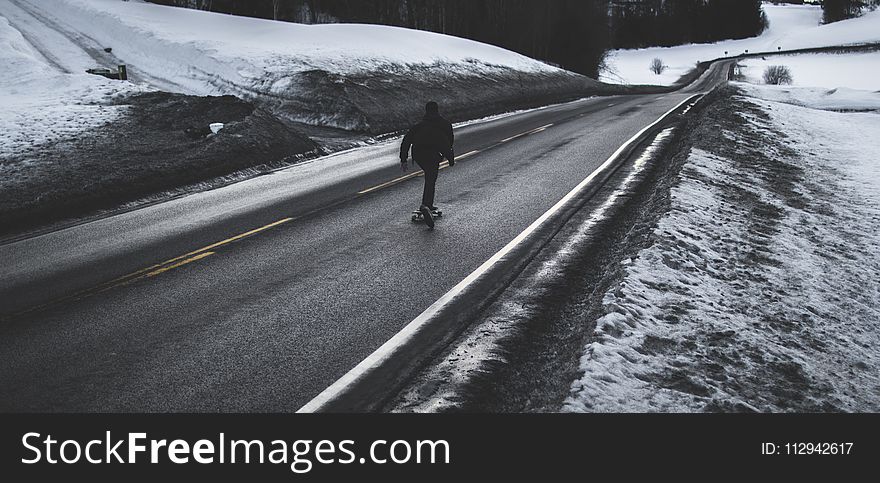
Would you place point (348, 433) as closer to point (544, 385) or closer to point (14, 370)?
point (544, 385)

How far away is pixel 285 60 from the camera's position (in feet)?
90.6

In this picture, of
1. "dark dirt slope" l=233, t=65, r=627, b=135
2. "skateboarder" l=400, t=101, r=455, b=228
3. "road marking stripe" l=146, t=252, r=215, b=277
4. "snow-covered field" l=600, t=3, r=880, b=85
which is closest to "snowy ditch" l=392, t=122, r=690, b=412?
"skateboarder" l=400, t=101, r=455, b=228

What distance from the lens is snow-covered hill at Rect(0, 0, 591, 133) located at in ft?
81.3

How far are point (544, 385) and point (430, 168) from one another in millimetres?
5702

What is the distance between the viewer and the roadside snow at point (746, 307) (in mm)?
4535

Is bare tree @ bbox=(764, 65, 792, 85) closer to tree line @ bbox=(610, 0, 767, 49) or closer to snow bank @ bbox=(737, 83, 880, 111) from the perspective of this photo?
snow bank @ bbox=(737, 83, 880, 111)

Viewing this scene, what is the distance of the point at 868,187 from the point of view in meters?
11.7

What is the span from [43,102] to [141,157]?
5171 millimetres

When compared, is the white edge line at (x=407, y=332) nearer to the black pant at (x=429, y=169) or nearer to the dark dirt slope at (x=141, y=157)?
the black pant at (x=429, y=169)

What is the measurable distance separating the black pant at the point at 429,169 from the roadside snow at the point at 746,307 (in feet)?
11.0

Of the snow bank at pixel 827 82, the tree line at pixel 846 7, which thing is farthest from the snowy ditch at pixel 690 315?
the tree line at pixel 846 7


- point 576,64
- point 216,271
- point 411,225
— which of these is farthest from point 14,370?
point 576,64

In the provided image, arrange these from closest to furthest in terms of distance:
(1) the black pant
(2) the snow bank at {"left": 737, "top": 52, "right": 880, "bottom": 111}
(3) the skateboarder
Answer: (1) the black pant
(3) the skateboarder
(2) the snow bank at {"left": 737, "top": 52, "right": 880, "bottom": 111}

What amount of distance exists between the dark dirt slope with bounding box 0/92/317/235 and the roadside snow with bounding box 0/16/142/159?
482 mm
